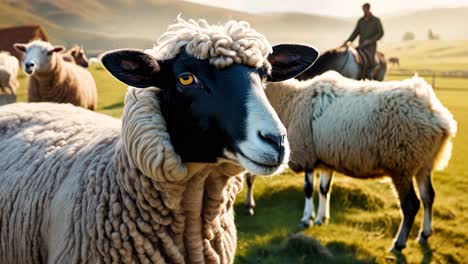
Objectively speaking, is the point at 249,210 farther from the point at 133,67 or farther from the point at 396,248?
the point at 133,67

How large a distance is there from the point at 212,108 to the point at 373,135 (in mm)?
3541

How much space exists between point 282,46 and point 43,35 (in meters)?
37.8

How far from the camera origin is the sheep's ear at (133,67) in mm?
2268

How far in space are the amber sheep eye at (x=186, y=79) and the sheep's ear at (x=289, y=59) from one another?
63 cm

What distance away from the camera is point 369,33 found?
39.2ft

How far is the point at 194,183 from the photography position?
2412mm

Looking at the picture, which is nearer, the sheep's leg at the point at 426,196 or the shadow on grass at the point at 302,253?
the shadow on grass at the point at 302,253

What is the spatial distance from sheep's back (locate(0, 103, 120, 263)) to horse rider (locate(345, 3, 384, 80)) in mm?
9834

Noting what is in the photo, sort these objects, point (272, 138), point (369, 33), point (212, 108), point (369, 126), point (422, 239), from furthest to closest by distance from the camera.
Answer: point (369, 33), point (422, 239), point (369, 126), point (212, 108), point (272, 138)

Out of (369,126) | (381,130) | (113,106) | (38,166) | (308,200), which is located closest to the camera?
(38,166)

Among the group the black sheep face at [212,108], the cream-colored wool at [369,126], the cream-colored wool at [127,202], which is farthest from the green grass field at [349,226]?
the black sheep face at [212,108]

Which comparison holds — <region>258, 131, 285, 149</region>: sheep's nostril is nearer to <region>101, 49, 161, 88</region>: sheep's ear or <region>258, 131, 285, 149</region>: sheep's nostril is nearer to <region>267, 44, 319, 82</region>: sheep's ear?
<region>101, 49, 161, 88</region>: sheep's ear

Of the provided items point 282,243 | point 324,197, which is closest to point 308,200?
point 324,197

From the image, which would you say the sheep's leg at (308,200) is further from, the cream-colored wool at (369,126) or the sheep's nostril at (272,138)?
the sheep's nostril at (272,138)
